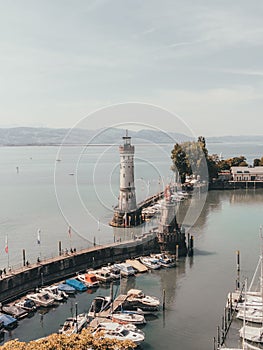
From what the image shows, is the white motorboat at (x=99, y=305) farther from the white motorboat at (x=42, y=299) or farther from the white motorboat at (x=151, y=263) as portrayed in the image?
the white motorboat at (x=151, y=263)

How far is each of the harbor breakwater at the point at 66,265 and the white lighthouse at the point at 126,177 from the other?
487 inches

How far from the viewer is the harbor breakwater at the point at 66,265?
28016 millimetres

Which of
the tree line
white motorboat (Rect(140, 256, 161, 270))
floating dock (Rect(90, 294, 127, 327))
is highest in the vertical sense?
the tree line

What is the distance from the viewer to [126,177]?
49.7 m

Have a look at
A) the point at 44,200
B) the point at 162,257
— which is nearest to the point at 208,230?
the point at 162,257

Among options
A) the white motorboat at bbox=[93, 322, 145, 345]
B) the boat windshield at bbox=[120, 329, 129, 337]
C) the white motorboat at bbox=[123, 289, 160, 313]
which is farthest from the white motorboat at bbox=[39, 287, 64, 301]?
the boat windshield at bbox=[120, 329, 129, 337]

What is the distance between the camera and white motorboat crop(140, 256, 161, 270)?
33938 mm

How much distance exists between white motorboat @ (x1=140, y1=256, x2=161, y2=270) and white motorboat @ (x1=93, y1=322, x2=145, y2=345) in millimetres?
10986

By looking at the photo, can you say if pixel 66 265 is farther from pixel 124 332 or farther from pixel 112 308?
pixel 124 332

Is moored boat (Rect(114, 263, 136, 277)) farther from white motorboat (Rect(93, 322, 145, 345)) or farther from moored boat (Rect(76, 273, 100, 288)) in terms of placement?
white motorboat (Rect(93, 322, 145, 345))

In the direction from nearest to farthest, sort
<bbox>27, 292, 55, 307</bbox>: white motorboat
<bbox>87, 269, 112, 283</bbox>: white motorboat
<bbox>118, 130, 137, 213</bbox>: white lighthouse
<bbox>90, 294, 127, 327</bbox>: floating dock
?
1. <bbox>90, 294, 127, 327</bbox>: floating dock
2. <bbox>27, 292, 55, 307</bbox>: white motorboat
3. <bbox>87, 269, 112, 283</bbox>: white motorboat
4. <bbox>118, 130, 137, 213</bbox>: white lighthouse

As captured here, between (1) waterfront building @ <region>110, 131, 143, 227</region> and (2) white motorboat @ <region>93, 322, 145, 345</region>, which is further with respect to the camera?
(1) waterfront building @ <region>110, 131, 143, 227</region>

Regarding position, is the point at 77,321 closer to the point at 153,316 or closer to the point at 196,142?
the point at 153,316

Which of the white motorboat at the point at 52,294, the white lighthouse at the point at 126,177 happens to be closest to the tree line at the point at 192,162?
the white lighthouse at the point at 126,177
